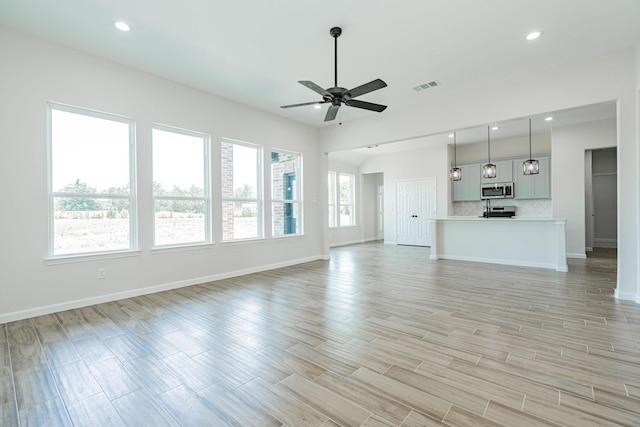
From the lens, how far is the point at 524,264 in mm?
6035

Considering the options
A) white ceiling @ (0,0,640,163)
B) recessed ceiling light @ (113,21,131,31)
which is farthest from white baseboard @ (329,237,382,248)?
recessed ceiling light @ (113,21,131,31)

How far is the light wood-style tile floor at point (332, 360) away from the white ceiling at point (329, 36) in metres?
3.27

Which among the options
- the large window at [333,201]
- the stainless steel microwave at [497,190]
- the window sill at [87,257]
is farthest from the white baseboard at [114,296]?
the stainless steel microwave at [497,190]

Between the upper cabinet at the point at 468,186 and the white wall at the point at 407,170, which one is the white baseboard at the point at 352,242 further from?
the upper cabinet at the point at 468,186

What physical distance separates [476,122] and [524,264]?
3210 mm

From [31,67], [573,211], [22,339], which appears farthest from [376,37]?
[573,211]

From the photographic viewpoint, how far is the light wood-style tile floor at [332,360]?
1.76 meters

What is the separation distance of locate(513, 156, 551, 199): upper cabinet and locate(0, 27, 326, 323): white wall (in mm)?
7397

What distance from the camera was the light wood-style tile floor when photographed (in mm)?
1762

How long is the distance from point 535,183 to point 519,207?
838mm

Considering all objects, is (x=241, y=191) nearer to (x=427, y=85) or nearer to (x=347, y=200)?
(x=427, y=85)

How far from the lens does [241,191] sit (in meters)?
5.78

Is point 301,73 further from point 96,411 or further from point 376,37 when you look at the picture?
point 96,411

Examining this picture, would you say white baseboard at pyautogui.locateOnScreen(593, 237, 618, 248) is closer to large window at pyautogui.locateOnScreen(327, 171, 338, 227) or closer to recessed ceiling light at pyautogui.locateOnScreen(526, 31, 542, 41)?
large window at pyautogui.locateOnScreen(327, 171, 338, 227)
